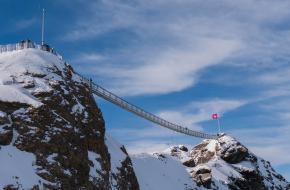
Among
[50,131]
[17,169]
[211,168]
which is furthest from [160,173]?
[17,169]

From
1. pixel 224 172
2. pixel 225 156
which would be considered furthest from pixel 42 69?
pixel 225 156

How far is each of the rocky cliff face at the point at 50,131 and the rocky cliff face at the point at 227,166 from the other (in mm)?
24173

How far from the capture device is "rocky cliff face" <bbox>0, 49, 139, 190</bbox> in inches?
1519

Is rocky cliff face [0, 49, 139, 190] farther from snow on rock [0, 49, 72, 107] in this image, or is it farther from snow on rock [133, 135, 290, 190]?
snow on rock [133, 135, 290, 190]

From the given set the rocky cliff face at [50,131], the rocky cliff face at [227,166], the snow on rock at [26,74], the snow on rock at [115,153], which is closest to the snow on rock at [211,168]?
the rocky cliff face at [227,166]

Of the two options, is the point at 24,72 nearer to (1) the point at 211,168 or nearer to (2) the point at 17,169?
(2) the point at 17,169

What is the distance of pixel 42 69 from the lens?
48.6m

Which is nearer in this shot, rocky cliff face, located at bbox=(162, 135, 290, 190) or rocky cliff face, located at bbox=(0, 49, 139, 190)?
rocky cliff face, located at bbox=(0, 49, 139, 190)

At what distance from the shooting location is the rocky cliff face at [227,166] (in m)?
75.2

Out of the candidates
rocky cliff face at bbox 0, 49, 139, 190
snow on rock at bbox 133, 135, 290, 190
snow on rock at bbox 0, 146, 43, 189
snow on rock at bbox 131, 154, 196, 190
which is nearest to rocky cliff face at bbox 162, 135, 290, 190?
snow on rock at bbox 133, 135, 290, 190

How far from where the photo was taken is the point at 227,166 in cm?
8369

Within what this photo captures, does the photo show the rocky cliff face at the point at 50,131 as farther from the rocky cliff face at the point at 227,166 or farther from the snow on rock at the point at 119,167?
the rocky cliff face at the point at 227,166

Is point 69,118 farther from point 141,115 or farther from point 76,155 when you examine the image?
point 141,115

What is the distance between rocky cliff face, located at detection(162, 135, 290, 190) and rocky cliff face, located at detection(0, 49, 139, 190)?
24173 mm
